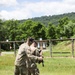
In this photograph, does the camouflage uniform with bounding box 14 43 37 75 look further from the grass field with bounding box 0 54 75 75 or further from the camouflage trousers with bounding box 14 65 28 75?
the grass field with bounding box 0 54 75 75

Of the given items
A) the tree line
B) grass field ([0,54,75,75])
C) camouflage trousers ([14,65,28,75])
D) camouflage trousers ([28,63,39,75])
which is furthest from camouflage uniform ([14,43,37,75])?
the tree line

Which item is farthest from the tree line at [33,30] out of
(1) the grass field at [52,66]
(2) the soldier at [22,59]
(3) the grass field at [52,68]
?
(2) the soldier at [22,59]

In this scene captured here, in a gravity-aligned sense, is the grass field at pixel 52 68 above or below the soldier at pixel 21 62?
below

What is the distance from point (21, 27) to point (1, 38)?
173 feet

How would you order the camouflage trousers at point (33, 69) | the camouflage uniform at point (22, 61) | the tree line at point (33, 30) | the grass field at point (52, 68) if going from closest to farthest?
the camouflage uniform at point (22, 61) → the camouflage trousers at point (33, 69) → the grass field at point (52, 68) → the tree line at point (33, 30)

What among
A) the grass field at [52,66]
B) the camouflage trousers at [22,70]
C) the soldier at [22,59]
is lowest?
the grass field at [52,66]

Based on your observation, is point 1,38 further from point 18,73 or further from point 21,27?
point 18,73

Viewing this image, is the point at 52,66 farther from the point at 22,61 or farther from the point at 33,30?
the point at 33,30

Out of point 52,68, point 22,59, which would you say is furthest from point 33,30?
point 22,59

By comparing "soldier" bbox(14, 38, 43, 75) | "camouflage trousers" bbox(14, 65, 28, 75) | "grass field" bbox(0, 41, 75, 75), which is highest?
"soldier" bbox(14, 38, 43, 75)

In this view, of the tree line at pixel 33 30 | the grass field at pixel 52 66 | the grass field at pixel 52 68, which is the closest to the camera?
the grass field at pixel 52 68

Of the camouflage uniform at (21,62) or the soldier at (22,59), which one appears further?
the camouflage uniform at (21,62)

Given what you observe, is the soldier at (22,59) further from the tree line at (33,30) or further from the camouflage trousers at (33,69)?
the tree line at (33,30)

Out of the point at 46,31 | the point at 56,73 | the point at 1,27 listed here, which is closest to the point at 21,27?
the point at 46,31
